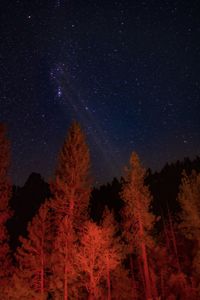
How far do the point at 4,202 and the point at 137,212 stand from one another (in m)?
11.9

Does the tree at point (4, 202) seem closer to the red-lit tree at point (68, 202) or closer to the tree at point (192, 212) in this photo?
the red-lit tree at point (68, 202)

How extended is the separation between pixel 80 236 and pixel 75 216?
156 centimetres

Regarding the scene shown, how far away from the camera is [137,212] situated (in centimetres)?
2938

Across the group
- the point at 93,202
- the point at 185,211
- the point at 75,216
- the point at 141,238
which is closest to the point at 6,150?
the point at 75,216

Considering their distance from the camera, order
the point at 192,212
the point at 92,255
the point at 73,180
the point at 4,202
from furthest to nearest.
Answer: the point at 192,212 → the point at 73,180 → the point at 4,202 → the point at 92,255

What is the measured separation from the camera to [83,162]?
87.3 feet

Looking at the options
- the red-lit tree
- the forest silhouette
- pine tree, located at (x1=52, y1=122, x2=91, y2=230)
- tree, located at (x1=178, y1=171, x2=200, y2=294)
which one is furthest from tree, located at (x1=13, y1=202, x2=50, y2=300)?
tree, located at (x1=178, y1=171, x2=200, y2=294)

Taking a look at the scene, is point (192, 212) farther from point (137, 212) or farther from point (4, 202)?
point (4, 202)

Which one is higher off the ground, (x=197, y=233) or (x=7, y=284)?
(x=197, y=233)

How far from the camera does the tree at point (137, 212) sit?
2845cm

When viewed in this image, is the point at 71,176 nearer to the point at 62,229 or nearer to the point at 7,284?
the point at 62,229

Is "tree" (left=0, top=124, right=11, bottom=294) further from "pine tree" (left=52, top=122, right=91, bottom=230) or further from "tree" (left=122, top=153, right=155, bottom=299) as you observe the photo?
"tree" (left=122, top=153, right=155, bottom=299)

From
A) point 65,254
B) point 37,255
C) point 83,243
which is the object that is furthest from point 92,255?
point 37,255

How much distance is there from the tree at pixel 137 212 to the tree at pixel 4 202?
1014cm
